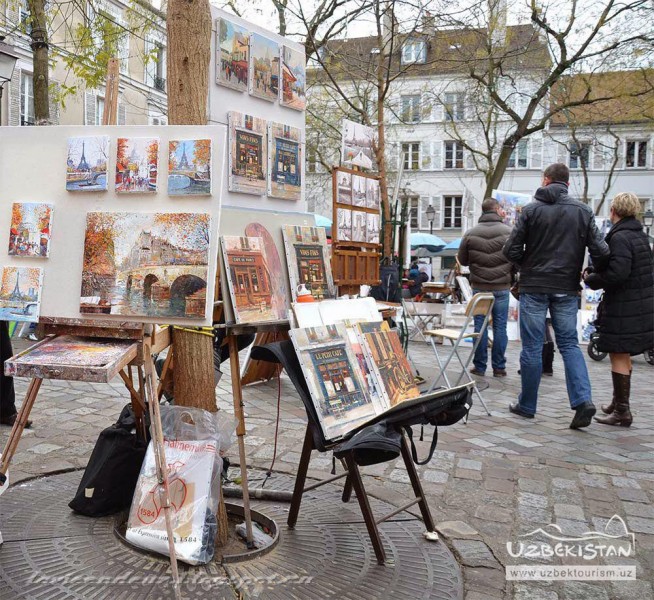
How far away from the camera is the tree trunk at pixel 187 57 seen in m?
2.60

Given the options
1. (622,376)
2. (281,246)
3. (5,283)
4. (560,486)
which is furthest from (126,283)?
(622,376)

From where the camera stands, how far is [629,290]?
16.8 ft

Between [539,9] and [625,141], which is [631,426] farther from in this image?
[625,141]

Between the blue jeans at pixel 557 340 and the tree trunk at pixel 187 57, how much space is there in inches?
137

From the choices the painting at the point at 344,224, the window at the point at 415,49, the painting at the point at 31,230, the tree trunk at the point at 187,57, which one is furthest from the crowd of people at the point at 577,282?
the window at the point at 415,49

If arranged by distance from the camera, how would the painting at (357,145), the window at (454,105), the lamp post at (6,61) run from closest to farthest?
the lamp post at (6,61) → the painting at (357,145) → the window at (454,105)

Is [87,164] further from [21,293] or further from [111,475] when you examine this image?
[111,475]

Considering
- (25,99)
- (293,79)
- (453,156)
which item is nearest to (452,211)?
(453,156)

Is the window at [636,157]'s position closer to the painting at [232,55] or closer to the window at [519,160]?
the window at [519,160]

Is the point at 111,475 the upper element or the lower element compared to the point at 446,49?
lower

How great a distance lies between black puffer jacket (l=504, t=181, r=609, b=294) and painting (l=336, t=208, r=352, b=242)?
1.54 metres

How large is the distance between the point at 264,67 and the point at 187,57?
86cm

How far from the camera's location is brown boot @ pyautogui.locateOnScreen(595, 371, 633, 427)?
17.1 ft

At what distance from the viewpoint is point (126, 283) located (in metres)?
2.38
